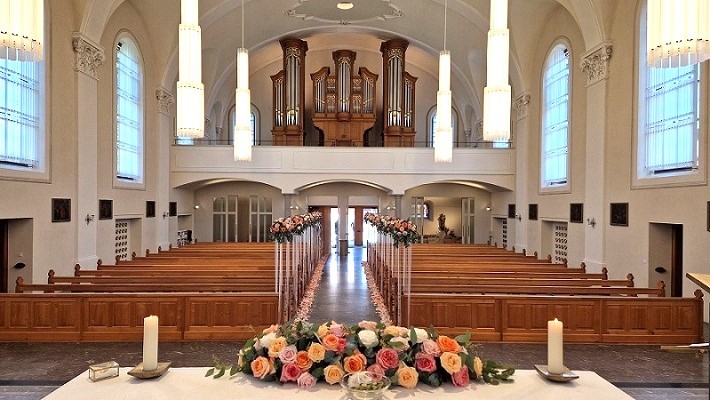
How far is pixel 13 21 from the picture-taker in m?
3.52

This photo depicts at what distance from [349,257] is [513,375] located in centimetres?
1790

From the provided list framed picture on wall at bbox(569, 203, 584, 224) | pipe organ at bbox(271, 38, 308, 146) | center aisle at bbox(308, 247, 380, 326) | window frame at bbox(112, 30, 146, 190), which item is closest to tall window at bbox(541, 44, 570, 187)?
framed picture on wall at bbox(569, 203, 584, 224)

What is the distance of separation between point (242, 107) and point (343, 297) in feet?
16.6

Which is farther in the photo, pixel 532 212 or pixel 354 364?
pixel 532 212

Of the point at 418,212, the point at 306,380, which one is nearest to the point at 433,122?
the point at 418,212

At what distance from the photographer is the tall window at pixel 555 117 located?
15.1 meters

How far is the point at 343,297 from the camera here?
39.7 feet

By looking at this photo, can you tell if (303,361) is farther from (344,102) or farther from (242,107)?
(344,102)

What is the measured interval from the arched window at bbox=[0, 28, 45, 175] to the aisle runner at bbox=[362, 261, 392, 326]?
7.75 m

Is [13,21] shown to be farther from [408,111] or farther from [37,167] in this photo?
[408,111]

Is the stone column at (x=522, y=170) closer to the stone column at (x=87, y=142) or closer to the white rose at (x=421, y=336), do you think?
the stone column at (x=87, y=142)

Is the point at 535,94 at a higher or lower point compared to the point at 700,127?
higher

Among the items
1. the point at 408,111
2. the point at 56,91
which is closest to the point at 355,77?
the point at 408,111

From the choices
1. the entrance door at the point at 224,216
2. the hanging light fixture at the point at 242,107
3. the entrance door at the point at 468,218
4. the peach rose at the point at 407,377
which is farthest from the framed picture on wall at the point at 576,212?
the entrance door at the point at 224,216
